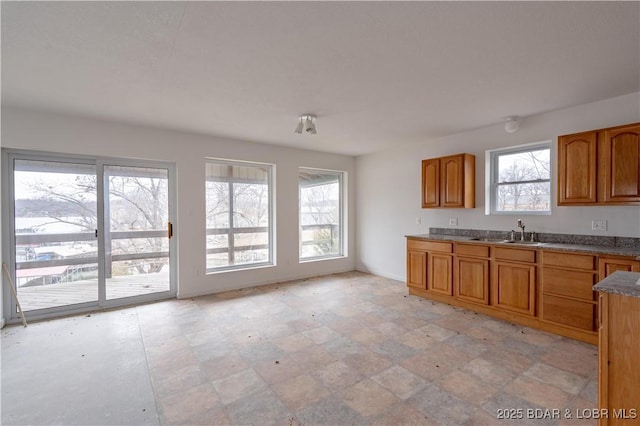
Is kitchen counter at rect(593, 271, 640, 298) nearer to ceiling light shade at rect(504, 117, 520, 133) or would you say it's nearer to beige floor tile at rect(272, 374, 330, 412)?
beige floor tile at rect(272, 374, 330, 412)

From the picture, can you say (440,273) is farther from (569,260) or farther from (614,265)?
(614,265)

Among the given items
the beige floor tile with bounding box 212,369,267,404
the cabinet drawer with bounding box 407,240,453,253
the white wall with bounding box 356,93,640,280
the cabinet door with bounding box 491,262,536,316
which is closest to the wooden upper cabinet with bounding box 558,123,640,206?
the white wall with bounding box 356,93,640,280

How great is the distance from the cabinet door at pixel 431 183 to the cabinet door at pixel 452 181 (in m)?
0.07

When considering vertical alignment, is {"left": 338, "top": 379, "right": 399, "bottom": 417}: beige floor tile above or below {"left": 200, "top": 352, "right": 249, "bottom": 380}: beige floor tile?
below

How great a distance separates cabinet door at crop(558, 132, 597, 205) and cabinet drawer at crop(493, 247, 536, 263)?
67 cm

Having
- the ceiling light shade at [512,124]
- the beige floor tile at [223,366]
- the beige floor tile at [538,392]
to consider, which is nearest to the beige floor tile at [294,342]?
the beige floor tile at [223,366]

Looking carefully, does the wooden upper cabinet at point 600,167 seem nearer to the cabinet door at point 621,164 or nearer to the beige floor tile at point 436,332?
the cabinet door at point 621,164

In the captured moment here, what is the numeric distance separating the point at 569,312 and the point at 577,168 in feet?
5.08

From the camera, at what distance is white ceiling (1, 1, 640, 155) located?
6.06 feet

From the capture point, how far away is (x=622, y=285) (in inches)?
67.1

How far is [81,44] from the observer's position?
7.15 feet

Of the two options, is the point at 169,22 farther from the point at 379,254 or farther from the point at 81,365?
the point at 379,254

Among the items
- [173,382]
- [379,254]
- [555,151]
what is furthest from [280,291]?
[555,151]

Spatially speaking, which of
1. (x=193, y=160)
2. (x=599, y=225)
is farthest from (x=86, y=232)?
(x=599, y=225)
